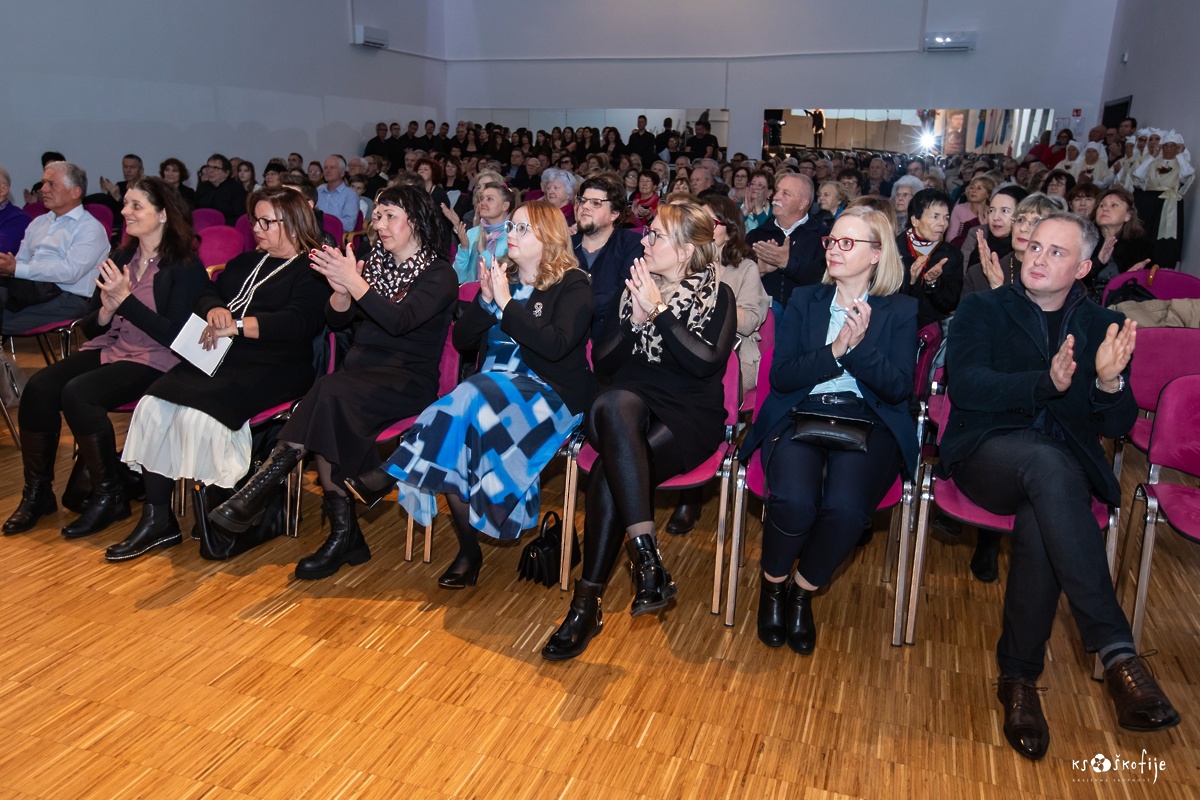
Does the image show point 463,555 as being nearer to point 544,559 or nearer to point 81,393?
point 544,559

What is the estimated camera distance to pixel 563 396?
3.04m

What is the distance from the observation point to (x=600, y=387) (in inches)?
128

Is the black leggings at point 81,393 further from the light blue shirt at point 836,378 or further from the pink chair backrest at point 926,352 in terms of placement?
the pink chair backrest at point 926,352

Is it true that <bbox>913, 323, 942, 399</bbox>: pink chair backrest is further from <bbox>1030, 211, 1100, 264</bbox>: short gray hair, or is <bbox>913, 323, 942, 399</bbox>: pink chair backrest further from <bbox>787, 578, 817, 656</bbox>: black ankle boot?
<bbox>787, 578, 817, 656</bbox>: black ankle boot

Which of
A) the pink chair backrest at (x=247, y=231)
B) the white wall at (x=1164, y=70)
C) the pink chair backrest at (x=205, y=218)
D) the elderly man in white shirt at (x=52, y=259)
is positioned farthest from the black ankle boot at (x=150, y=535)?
the white wall at (x=1164, y=70)

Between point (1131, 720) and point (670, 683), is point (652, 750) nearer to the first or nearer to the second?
point (670, 683)

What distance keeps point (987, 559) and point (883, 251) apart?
48.8 inches

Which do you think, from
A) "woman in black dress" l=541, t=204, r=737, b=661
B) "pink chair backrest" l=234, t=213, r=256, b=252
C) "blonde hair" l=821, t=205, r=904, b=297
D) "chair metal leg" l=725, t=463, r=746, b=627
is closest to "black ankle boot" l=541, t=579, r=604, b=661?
"woman in black dress" l=541, t=204, r=737, b=661

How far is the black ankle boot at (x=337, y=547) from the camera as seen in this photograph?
3102 millimetres

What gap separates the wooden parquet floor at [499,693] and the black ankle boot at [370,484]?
33 cm

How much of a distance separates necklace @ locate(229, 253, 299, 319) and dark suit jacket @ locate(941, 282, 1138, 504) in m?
2.49

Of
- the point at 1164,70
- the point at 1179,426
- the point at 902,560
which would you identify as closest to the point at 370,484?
the point at 902,560

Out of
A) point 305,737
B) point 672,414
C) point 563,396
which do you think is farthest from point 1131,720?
point 305,737

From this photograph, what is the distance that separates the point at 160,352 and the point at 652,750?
2553mm
